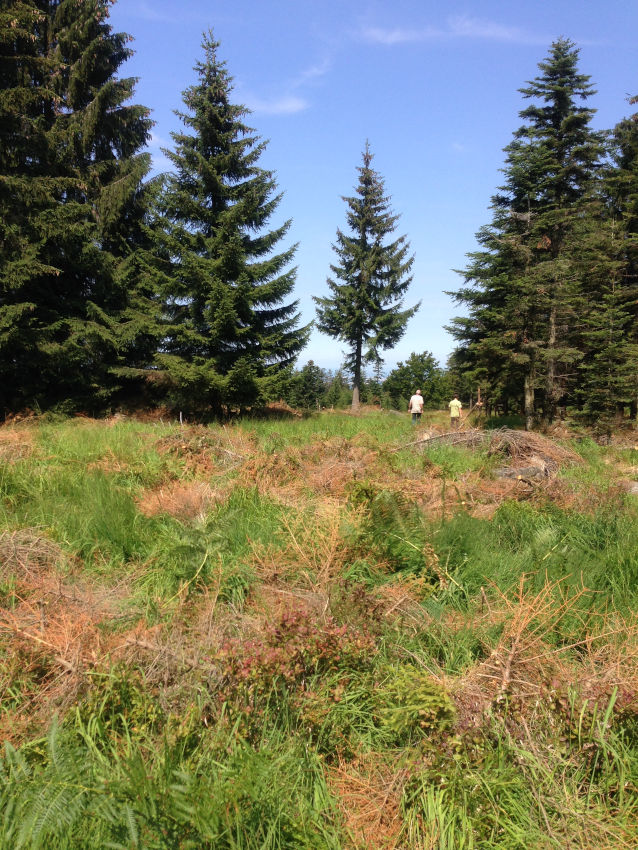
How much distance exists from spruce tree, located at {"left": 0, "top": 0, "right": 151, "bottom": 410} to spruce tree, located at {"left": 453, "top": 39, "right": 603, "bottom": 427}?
43.9 feet

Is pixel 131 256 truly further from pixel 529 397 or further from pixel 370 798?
pixel 370 798

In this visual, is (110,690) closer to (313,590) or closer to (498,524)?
(313,590)

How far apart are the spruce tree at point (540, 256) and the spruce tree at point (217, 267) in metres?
7.62

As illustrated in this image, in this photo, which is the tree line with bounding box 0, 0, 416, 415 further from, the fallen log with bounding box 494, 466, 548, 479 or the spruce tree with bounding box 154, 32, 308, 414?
the fallen log with bounding box 494, 466, 548, 479

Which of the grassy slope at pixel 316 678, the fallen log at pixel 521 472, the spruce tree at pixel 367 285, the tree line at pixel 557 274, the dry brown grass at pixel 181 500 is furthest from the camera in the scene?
the spruce tree at pixel 367 285

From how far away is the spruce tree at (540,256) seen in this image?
53.6ft

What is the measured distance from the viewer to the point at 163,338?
16.9 metres

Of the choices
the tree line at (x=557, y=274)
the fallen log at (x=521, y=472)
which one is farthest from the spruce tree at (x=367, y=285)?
the fallen log at (x=521, y=472)

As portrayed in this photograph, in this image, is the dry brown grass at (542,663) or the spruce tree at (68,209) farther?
the spruce tree at (68,209)

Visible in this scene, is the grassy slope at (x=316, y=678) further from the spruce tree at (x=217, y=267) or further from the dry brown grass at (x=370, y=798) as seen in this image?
the spruce tree at (x=217, y=267)

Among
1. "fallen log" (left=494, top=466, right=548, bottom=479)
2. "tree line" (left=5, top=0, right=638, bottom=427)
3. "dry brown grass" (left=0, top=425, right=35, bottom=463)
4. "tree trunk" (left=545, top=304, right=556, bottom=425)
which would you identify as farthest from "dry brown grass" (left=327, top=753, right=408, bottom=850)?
"tree trunk" (left=545, top=304, right=556, bottom=425)

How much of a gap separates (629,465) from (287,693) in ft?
Result: 34.3

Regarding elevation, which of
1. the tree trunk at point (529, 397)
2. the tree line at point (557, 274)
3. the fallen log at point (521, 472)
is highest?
the tree line at point (557, 274)

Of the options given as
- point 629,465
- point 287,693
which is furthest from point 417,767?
point 629,465
